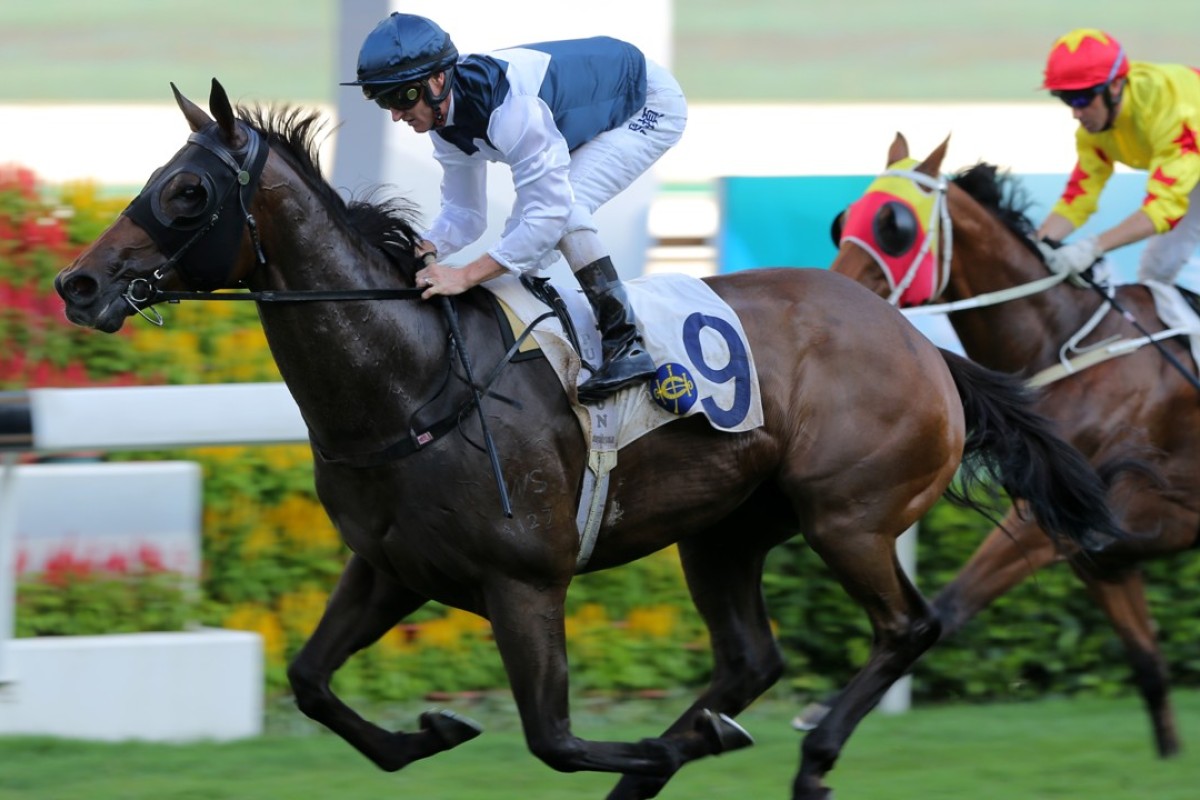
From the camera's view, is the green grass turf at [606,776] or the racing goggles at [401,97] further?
the green grass turf at [606,776]

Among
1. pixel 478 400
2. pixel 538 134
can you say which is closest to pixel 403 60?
pixel 538 134

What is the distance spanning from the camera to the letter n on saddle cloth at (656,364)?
3.80 metres

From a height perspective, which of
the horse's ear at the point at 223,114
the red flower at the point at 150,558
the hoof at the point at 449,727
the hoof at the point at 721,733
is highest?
the horse's ear at the point at 223,114

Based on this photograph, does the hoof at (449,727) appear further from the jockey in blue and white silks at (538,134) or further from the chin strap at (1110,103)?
the chin strap at (1110,103)

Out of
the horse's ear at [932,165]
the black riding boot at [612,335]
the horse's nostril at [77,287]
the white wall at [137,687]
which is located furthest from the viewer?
the horse's ear at [932,165]

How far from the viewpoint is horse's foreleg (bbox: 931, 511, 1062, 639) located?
5070 mm

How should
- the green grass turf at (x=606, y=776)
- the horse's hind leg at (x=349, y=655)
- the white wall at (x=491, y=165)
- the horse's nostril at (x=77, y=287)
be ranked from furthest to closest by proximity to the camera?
the white wall at (x=491, y=165), the green grass turf at (x=606, y=776), the horse's hind leg at (x=349, y=655), the horse's nostril at (x=77, y=287)

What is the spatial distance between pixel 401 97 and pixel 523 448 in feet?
2.50

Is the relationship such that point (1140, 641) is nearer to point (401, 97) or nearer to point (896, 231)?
point (896, 231)

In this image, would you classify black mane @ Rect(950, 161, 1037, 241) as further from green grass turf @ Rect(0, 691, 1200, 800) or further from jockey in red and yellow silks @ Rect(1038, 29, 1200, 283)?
green grass turf @ Rect(0, 691, 1200, 800)

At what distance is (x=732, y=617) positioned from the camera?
4.43m

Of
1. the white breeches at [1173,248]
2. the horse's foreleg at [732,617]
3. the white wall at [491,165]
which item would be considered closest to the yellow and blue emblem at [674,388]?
the horse's foreleg at [732,617]

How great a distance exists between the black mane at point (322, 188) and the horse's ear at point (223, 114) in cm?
10

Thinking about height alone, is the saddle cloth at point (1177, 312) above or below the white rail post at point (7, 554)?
above
